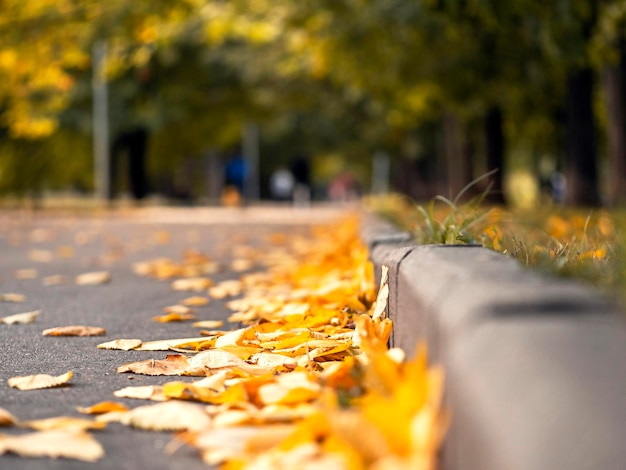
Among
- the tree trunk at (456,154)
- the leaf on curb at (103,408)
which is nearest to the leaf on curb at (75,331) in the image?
the leaf on curb at (103,408)

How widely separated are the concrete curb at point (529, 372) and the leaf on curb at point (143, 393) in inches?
43.1

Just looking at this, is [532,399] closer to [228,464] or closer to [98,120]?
[228,464]

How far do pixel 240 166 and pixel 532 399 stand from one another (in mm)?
58587

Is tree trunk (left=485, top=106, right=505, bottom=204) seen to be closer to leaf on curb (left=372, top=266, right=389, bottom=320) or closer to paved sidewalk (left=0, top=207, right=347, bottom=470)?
paved sidewalk (left=0, top=207, right=347, bottom=470)

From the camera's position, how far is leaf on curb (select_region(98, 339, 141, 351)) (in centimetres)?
454

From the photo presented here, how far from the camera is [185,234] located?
1811 centimetres

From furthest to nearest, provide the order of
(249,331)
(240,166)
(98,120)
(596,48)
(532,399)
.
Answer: (240,166) < (98,120) < (596,48) < (249,331) < (532,399)

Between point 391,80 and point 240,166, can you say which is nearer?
point 391,80

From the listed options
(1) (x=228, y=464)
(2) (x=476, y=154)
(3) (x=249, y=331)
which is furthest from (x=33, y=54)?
(2) (x=476, y=154)

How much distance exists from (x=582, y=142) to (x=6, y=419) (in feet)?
46.3

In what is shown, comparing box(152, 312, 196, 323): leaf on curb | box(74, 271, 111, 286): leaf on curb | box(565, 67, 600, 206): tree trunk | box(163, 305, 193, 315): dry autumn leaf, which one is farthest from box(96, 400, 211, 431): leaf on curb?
box(565, 67, 600, 206): tree trunk

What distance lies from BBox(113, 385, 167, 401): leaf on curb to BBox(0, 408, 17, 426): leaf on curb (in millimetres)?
485

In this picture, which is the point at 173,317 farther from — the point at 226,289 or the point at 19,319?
the point at 226,289

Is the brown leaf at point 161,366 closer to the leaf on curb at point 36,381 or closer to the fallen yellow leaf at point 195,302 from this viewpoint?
the leaf on curb at point 36,381
